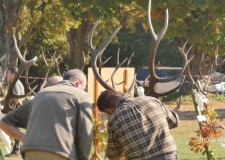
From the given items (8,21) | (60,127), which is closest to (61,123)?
(60,127)

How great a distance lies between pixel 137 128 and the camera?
294 inches

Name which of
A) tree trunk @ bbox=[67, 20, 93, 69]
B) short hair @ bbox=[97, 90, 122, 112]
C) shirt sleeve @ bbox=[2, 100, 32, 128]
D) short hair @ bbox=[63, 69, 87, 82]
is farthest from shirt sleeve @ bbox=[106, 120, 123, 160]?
tree trunk @ bbox=[67, 20, 93, 69]

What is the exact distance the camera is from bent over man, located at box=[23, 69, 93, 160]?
23.5ft

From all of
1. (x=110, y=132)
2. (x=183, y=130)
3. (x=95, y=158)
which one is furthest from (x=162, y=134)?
(x=183, y=130)

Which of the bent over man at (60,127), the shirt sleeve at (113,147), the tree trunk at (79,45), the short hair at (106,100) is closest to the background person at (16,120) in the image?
the bent over man at (60,127)

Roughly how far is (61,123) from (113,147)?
73 centimetres

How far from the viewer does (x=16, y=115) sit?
25.6ft

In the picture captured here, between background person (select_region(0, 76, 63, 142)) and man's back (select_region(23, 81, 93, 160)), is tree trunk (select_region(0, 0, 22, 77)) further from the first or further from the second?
man's back (select_region(23, 81, 93, 160))

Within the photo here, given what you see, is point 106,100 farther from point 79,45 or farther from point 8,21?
point 79,45

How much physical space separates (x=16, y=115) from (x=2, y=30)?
24.2m

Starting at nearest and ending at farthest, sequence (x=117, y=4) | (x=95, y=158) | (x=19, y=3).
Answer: (x=95, y=158) < (x=117, y=4) < (x=19, y=3)

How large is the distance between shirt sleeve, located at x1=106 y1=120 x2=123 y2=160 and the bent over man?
397 mm

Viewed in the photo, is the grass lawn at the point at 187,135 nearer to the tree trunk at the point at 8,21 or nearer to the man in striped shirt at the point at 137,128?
the tree trunk at the point at 8,21

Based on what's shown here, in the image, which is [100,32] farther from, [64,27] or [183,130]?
[183,130]
